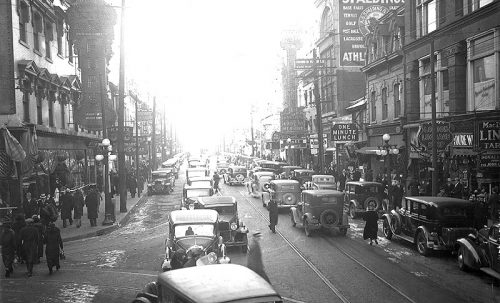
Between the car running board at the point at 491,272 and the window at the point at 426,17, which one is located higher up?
the window at the point at 426,17

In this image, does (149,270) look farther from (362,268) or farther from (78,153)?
(78,153)

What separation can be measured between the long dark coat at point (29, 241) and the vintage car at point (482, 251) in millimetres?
11909

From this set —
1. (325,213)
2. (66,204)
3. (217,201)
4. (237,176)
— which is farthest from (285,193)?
(237,176)

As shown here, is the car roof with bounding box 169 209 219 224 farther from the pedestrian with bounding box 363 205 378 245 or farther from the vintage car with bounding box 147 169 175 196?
the vintage car with bounding box 147 169 175 196

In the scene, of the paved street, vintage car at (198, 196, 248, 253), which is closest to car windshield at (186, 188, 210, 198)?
the paved street

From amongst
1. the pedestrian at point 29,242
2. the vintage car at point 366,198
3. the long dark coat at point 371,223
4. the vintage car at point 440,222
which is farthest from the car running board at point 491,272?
the vintage car at point 366,198

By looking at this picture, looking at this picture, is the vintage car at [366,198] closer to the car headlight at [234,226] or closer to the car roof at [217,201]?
the car roof at [217,201]

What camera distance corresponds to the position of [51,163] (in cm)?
2942

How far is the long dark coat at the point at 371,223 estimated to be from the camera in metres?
18.7

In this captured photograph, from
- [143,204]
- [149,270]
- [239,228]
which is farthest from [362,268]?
[143,204]

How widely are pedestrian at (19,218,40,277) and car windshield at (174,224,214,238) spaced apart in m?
4.06

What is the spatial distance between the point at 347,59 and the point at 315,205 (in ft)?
102

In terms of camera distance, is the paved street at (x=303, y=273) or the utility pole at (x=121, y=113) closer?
the paved street at (x=303, y=273)

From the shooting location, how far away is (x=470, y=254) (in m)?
14.2
